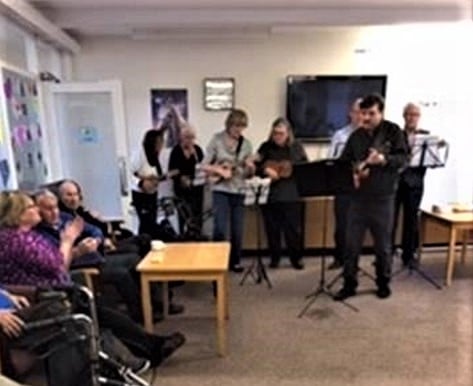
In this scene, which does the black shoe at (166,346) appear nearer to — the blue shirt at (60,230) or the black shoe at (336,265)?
the blue shirt at (60,230)

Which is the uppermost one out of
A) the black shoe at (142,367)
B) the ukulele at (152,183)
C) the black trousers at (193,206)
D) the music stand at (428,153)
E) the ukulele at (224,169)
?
the music stand at (428,153)

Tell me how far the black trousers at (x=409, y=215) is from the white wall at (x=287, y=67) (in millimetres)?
1578

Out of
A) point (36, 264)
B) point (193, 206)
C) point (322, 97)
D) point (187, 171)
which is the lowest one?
point (193, 206)

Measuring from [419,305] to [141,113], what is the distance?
3561mm

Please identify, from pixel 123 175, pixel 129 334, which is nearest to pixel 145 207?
pixel 123 175

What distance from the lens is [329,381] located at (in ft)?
8.48

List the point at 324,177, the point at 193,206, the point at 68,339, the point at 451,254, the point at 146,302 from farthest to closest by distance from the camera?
1. the point at 193,206
2. the point at 451,254
3. the point at 324,177
4. the point at 146,302
5. the point at 68,339

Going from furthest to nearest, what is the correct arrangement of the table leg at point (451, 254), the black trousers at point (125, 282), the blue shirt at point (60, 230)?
the table leg at point (451, 254) → the black trousers at point (125, 282) → the blue shirt at point (60, 230)

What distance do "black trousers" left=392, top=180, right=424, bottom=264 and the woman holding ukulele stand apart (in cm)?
89

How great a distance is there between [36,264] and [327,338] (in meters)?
1.76

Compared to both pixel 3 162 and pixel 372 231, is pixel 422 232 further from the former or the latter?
pixel 3 162

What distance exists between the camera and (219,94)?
18.5 feet

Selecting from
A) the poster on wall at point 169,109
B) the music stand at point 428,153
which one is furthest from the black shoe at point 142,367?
the poster on wall at point 169,109

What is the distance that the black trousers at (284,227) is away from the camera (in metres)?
4.63
